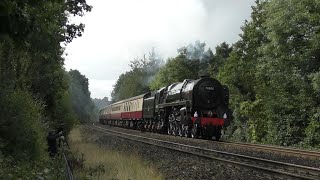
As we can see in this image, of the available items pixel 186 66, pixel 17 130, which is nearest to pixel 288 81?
pixel 17 130

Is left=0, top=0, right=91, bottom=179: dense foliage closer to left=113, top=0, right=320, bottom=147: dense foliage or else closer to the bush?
the bush

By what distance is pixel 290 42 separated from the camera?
2348 cm

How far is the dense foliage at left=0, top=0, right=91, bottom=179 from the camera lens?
500 centimetres

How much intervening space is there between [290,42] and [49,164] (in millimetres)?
17221

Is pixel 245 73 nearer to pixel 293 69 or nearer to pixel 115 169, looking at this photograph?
pixel 293 69

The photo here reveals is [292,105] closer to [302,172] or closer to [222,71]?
[302,172]

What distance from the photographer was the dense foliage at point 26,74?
5.00 metres

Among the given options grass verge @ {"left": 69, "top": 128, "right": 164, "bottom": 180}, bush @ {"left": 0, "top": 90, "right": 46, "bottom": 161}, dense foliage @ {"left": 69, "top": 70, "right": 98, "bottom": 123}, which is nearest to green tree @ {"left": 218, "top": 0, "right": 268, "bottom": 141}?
grass verge @ {"left": 69, "top": 128, "right": 164, "bottom": 180}

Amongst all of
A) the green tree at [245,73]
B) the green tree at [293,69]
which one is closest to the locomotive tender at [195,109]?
the green tree at [293,69]

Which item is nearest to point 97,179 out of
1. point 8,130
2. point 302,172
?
point 8,130

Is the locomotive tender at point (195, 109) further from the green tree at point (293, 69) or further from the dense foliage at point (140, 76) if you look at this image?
the dense foliage at point (140, 76)

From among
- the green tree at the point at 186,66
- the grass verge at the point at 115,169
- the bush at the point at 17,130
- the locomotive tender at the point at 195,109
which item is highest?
the green tree at the point at 186,66

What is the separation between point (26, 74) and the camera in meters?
19.8

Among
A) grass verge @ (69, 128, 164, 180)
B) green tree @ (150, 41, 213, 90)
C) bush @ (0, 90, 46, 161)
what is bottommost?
grass verge @ (69, 128, 164, 180)
